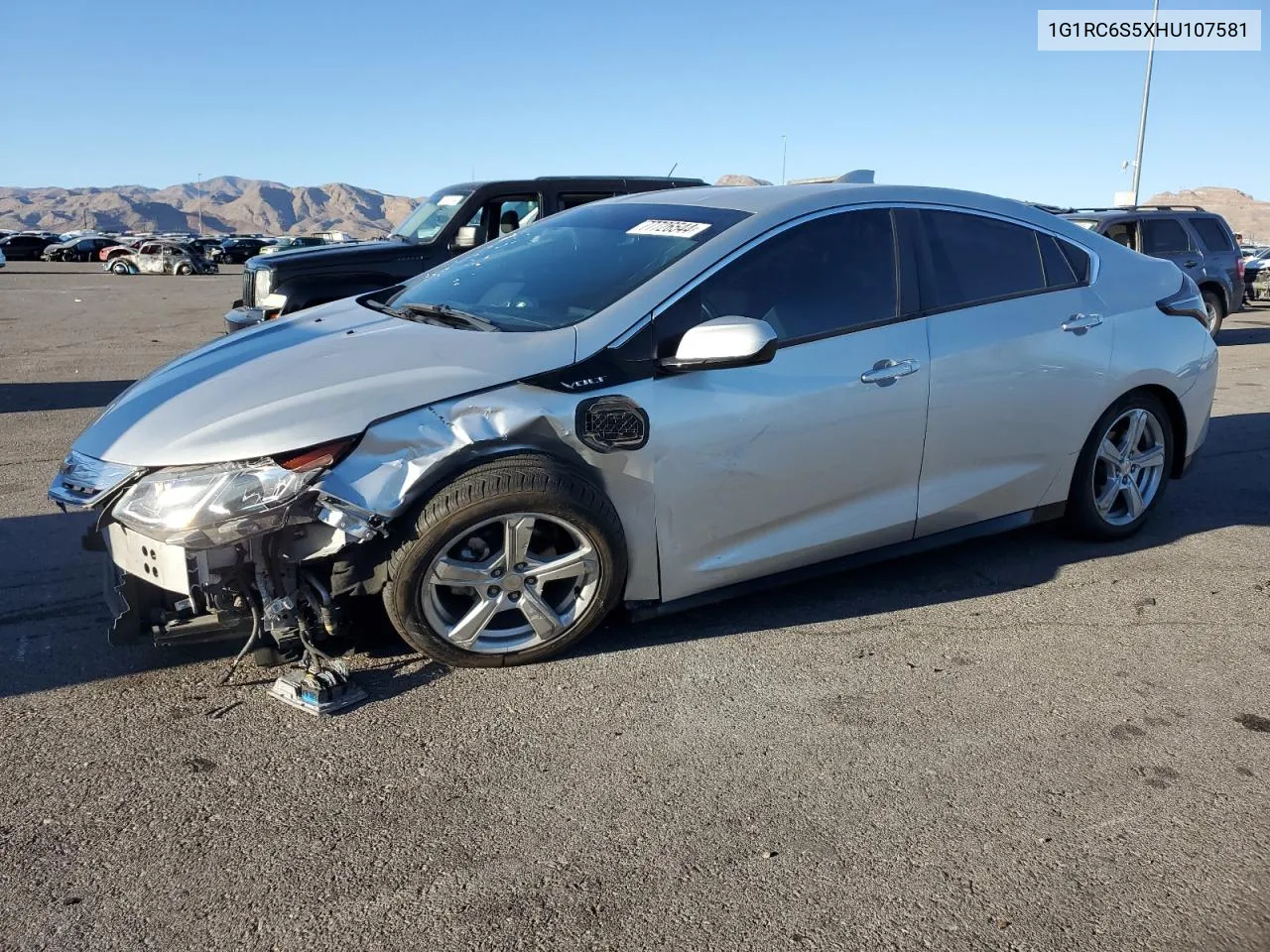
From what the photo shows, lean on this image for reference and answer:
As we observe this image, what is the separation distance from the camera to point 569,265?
439 cm

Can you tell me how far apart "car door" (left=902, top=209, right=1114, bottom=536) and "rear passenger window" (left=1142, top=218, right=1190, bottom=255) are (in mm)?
10596

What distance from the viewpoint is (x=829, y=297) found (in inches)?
166

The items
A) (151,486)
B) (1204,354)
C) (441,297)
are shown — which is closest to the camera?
(151,486)

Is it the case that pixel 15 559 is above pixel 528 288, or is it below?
below

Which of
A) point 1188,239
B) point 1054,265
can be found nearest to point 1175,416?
point 1054,265

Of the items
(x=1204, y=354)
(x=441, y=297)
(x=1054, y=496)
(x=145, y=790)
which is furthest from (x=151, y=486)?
(x=1204, y=354)

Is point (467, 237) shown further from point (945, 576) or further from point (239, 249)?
point (239, 249)

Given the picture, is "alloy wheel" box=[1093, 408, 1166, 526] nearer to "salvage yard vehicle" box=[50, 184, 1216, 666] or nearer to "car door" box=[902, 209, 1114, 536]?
"salvage yard vehicle" box=[50, 184, 1216, 666]

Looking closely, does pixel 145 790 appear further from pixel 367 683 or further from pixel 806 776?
pixel 806 776

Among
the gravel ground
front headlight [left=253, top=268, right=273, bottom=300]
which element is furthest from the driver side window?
front headlight [left=253, top=268, right=273, bottom=300]

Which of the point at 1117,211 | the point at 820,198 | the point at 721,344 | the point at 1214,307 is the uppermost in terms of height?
the point at 1117,211

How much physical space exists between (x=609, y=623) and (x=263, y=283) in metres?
6.55

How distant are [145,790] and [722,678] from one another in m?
1.84

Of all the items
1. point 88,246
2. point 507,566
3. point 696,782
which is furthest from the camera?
point 88,246
